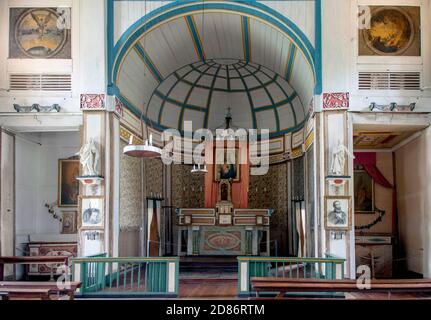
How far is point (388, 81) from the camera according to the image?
1078 cm

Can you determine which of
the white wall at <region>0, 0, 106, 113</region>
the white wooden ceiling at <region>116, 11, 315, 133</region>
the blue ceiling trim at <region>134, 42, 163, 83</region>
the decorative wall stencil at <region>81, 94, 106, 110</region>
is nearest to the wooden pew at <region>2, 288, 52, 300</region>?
the decorative wall stencil at <region>81, 94, 106, 110</region>

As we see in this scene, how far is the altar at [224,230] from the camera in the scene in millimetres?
14180

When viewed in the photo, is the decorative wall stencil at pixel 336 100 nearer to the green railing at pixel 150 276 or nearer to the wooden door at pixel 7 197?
the green railing at pixel 150 276

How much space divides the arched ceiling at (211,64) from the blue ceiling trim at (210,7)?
24 millimetres

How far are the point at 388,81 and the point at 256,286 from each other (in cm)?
603

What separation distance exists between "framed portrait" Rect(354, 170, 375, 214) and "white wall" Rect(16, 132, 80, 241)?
7.48 metres

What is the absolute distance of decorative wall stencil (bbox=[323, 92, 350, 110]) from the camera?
34.9 ft

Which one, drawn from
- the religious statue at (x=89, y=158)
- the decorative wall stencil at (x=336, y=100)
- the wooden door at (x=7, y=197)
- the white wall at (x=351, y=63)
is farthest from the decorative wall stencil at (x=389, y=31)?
the wooden door at (x=7, y=197)

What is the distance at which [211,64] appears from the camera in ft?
52.0

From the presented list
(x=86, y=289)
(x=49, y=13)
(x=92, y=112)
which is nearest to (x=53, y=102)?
(x=92, y=112)

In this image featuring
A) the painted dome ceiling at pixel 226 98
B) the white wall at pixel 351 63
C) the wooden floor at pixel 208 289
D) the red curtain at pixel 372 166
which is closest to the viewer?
the wooden floor at pixel 208 289

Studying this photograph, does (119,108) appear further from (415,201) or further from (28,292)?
(415,201)

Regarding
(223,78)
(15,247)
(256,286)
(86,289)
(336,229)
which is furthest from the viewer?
(223,78)
